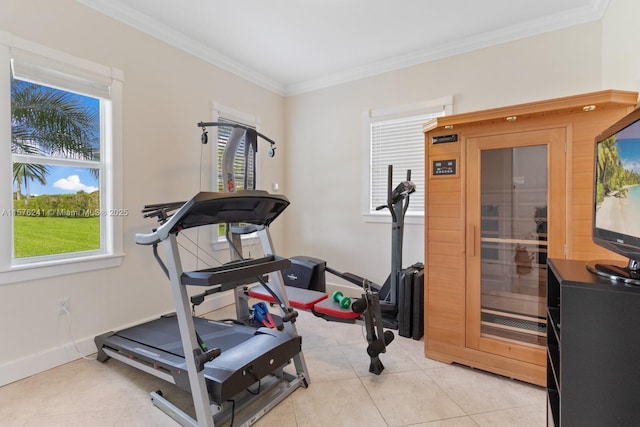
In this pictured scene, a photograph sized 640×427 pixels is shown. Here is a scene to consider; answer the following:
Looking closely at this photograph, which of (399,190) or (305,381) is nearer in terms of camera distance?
(305,381)

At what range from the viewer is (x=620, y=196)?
4.34ft

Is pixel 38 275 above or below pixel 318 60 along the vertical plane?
below

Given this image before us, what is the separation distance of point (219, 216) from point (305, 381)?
4.29ft

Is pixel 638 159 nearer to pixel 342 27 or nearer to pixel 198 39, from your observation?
pixel 342 27

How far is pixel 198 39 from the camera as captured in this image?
331 centimetres

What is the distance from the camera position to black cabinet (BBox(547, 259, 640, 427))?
43.5 inches

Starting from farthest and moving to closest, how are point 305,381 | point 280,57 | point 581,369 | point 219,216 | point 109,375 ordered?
point 280,57, point 109,375, point 305,381, point 219,216, point 581,369

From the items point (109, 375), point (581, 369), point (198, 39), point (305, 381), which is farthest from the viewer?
point (198, 39)

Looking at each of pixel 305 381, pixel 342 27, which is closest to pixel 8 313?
pixel 305 381

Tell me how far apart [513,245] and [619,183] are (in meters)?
1.16

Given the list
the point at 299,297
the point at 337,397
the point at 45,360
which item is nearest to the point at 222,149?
the point at 299,297

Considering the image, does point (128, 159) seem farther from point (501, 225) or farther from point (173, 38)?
point (501, 225)

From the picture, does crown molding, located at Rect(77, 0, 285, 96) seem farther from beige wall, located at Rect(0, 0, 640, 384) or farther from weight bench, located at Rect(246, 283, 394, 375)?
weight bench, located at Rect(246, 283, 394, 375)

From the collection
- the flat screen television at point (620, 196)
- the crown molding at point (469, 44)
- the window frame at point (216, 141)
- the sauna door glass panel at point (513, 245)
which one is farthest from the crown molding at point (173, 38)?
the flat screen television at point (620, 196)
